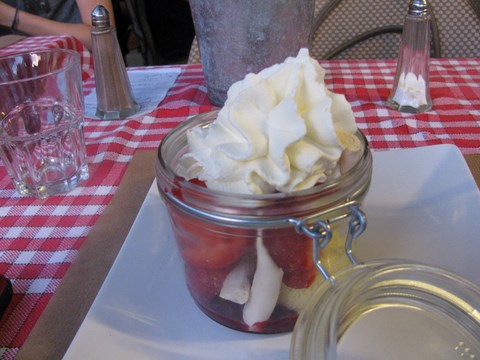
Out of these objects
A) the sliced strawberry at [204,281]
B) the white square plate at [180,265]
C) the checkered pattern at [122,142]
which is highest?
the sliced strawberry at [204,281]

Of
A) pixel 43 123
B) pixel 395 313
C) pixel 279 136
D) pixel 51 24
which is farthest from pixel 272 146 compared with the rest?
pixel 51 24

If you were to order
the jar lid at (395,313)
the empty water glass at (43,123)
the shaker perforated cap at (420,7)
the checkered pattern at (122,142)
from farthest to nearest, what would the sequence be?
1. the shaker perforated cap at (420,7)
2. the empty water glass at (43,123)
3. the checkered pattern at (122,142)
4. the jar lid at (395,313)

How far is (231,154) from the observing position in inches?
11.6

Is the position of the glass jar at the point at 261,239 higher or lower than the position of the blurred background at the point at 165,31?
higher

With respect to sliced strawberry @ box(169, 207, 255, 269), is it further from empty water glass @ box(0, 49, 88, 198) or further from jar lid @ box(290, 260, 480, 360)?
empty water glass @ box(0, 49, 88, 198)

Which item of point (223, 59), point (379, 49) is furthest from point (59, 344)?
point (379, 49)

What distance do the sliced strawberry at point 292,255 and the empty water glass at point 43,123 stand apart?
33cm

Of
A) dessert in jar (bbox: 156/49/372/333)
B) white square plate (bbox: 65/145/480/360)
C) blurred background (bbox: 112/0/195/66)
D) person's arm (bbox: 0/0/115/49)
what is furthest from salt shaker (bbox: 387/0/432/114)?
blurred background (bbox: 112/0/195/66)

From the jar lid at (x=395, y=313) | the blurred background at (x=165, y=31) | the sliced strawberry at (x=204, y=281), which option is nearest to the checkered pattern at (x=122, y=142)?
the sliced strawberry at (x=204, y=281)

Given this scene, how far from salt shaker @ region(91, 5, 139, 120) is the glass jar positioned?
0.42m

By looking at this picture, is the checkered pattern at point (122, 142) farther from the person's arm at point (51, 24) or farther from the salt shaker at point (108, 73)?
the person's arm at point (51, 24)

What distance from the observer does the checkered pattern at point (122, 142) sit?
0.40 m

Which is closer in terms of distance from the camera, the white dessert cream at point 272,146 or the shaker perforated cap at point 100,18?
the white dessert cream at point 272,146

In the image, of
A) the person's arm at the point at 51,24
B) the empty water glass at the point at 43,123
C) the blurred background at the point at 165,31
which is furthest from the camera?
the blurred background at the point at 165,31
